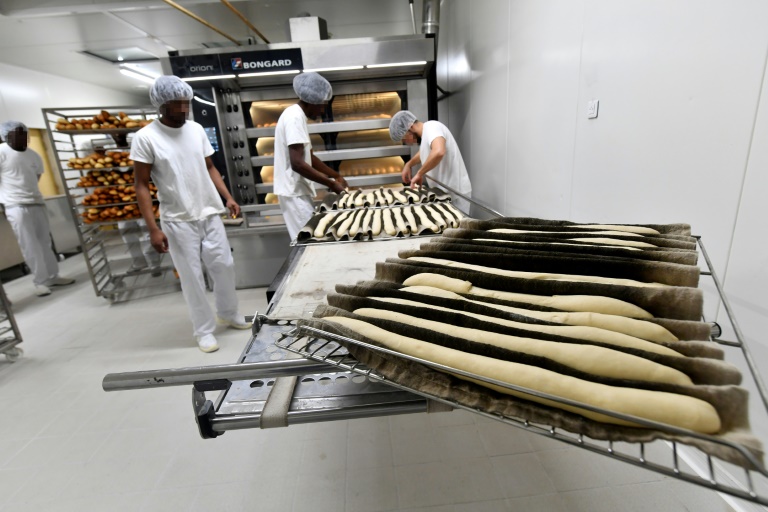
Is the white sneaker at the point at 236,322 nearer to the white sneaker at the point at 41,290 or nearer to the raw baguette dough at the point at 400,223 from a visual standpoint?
the raw baguette dough at the point at 400,223

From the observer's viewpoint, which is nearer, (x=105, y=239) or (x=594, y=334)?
(x=594, y=334)

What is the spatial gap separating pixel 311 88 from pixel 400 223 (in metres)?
1.46

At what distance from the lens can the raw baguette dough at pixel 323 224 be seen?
161 cm

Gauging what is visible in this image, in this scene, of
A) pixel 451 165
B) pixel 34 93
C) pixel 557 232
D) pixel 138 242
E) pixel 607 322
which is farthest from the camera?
pixel 34 93

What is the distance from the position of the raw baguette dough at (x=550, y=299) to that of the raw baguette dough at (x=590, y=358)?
0.48 ft

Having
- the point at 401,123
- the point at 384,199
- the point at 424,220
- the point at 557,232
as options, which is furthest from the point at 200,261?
the point at 557,232

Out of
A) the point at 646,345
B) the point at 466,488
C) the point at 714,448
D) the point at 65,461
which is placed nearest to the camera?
the point at 714,448

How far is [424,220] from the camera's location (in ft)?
5.37

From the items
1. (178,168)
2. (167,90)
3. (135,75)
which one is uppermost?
(135,75)

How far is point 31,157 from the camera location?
4008 mm

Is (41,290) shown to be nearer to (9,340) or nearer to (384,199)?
(9,340)

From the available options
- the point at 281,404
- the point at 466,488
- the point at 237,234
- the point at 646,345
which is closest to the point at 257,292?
the point at 237,234

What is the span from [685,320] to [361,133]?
11.3 feet

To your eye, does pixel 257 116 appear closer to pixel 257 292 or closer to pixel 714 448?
pixel 257 292
